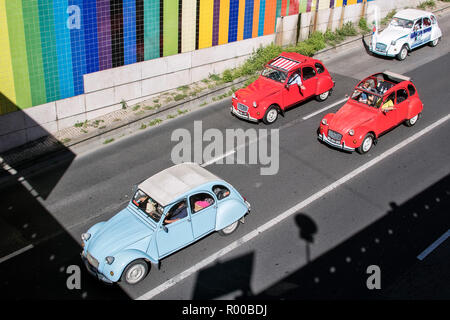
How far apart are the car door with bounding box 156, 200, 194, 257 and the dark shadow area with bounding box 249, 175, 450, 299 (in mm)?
2240

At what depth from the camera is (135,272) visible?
10.7m

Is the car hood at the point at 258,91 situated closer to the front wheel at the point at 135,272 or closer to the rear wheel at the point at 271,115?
the rear wheel at the point at 271,115

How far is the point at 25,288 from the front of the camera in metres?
10.7

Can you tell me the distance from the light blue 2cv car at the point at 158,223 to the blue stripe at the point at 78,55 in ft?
22.0

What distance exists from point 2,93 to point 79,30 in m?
3.30

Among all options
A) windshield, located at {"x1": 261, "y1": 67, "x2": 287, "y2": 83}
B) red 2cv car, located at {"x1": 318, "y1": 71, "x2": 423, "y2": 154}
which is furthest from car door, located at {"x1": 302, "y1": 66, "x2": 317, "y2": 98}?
red 2cv car, located at {"x1": 318, "y1": 71, "x2": 423, "y2": 154}

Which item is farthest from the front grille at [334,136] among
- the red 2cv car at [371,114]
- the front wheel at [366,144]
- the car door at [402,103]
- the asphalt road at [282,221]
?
the car door at [402,103]

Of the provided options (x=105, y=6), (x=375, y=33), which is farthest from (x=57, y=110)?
(x=375, y=33)

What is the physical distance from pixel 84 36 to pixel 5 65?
281cm

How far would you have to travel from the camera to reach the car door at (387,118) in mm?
15633

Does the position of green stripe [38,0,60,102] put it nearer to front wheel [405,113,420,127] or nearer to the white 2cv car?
front wheel [405,113,420,127]

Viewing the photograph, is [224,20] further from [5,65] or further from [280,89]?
[5,65]

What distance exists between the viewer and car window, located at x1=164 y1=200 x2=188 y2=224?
10.9m
